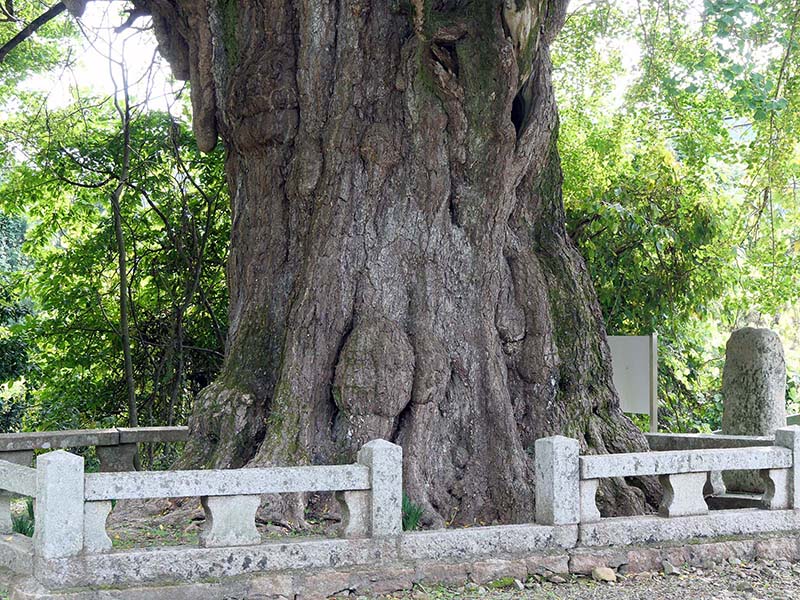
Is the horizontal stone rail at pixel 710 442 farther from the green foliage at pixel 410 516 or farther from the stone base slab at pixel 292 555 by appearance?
the green foliage at pixel 410 516

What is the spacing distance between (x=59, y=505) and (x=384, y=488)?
212 cm

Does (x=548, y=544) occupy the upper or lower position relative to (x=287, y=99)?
lower

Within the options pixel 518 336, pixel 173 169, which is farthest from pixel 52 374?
pixel 518 336

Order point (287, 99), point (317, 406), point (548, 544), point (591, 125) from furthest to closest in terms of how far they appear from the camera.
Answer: point (591, 125) → point (287, 99) → point (317, 406) → point (548, 544)

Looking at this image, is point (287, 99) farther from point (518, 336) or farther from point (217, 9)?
point (518, 336)

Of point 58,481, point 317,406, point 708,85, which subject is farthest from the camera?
point 708,85

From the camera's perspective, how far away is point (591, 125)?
15.7 metres

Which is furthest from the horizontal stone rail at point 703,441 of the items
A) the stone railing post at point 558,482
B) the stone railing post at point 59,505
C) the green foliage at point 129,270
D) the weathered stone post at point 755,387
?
the green foliage at point 129,270

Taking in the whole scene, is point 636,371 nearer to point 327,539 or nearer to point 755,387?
point 755,387

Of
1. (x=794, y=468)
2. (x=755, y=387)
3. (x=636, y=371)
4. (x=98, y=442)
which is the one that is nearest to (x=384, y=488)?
(x=794, y=468)

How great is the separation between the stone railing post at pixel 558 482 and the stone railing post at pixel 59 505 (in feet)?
10.7

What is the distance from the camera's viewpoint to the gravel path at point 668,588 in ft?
21.7

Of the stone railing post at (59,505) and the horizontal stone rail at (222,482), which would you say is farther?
the horizontal stone rail at (222,482)

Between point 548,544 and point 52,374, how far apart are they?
9953mm
